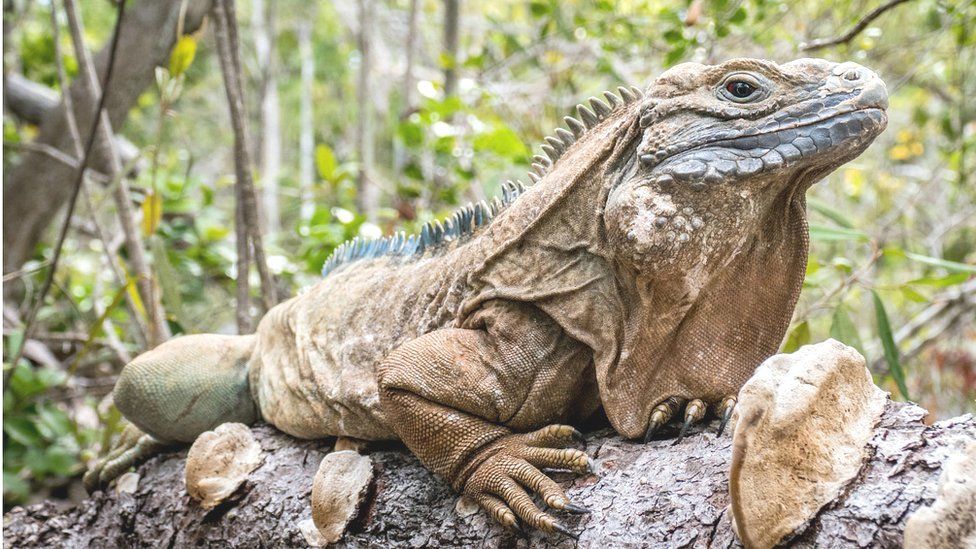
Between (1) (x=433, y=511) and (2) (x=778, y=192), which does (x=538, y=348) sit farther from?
(2) (x=778, y=192)

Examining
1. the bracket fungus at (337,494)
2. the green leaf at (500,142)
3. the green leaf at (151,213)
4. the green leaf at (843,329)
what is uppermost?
the green leaf at (500,142)

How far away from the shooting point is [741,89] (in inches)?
86.2

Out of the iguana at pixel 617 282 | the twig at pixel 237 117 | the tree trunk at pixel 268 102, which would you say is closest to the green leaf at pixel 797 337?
the iguana at pixel 617 282

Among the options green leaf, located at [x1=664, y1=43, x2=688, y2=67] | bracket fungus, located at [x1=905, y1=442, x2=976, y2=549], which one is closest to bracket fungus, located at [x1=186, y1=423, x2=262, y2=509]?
bracket fungus, located at [x1=905, y1=442, x2=976, y2=549]

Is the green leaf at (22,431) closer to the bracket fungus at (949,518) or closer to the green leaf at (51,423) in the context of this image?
the green leaf at (51,423)

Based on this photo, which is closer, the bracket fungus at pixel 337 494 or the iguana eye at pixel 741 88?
the iguana eye at pixel 741 88

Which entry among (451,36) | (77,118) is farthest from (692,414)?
(451,36)

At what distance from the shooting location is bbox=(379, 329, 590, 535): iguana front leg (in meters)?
2.31

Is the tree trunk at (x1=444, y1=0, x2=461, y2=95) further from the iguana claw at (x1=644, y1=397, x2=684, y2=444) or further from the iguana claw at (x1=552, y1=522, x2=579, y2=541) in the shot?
the iguana claw at (x1=552, y1=522, x2=579, y2=541)

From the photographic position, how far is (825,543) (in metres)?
1.61

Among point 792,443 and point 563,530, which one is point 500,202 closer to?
point 563,530

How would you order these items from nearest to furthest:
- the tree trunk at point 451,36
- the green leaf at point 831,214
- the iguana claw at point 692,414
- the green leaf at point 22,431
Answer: the iguana claw at point 692,414, the green leaf at point 831,214, the green leaf at point 22,431, the tree trunk at point 451,36

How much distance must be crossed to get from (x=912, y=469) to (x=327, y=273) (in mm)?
2512

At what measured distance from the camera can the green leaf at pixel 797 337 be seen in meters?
3.41
